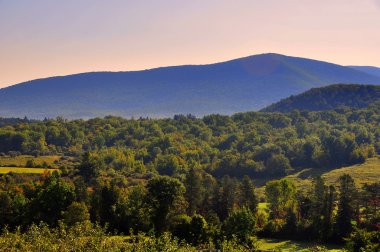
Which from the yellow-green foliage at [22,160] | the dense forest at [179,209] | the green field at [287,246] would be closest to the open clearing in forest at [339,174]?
the dense forest at [179,209]

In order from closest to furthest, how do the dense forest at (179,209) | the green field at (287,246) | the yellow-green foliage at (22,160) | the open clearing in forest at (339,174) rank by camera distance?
1. the dense forest at (179,209)
2. the green field at (287,246)
3. the open clearing in forest at (339,174)
4. the yellow-green foliage at (22,160)

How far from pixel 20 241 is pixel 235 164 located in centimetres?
10717

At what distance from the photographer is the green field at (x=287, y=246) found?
195ft

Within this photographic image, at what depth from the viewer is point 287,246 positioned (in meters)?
62.1

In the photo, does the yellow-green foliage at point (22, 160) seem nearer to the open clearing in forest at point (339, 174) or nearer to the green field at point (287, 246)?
the open clearing in forest at point (339, 174)

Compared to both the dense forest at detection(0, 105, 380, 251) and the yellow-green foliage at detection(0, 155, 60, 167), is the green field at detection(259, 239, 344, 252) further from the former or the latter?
the yellow-green foliage at detection(0, 155, 60, 167)

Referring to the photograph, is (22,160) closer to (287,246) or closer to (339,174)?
(339,174)

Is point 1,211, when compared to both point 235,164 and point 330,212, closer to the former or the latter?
point 330,212

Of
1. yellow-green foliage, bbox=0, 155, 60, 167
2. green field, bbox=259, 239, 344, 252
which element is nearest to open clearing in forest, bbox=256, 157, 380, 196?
green field, bbox=259, 239, 344, 252

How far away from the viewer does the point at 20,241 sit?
42.1 metres

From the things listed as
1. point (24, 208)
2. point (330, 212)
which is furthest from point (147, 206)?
point (330, 212)

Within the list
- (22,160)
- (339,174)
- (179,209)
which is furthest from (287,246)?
(22,160)

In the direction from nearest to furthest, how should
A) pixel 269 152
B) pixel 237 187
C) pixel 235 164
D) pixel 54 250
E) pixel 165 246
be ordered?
pixel 54 250 < pixel 165 246 < pixel 237 187 < pixel 235 164 < pixel 269 152

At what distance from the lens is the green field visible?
195 feet
